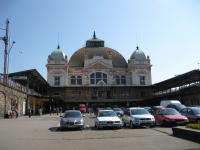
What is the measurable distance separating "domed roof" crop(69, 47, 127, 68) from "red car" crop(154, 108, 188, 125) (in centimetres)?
8077

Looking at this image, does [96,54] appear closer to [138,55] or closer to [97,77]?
[97,77]

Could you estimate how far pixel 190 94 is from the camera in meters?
57.1

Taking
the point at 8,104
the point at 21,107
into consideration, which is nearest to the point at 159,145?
the point at 8,104

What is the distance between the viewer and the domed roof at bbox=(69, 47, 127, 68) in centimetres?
10512

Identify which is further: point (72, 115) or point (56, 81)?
point (56, 81)

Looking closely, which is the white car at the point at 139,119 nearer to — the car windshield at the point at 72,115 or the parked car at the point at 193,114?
the parked car at the point at 193,114

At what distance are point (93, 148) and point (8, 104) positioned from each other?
32221 mm

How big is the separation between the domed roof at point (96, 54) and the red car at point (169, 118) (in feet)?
265

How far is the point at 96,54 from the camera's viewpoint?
104562 mm

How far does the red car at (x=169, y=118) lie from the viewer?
73.0 ft

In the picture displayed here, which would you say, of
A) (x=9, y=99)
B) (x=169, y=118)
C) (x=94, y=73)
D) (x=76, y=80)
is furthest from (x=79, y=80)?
(x=169, y=118)

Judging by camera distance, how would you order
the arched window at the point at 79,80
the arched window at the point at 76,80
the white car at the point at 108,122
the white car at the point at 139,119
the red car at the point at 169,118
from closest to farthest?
the white car at the point at 108,122 → the white car at the point at 139,119 → the red car at the point at 169,118 → the arched window at the point at 79,80 → the arched window at the point at 76,80

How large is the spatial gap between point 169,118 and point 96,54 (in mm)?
82922

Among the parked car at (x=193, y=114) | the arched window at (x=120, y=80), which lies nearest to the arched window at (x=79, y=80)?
the arched window at (x=120, y=80)
